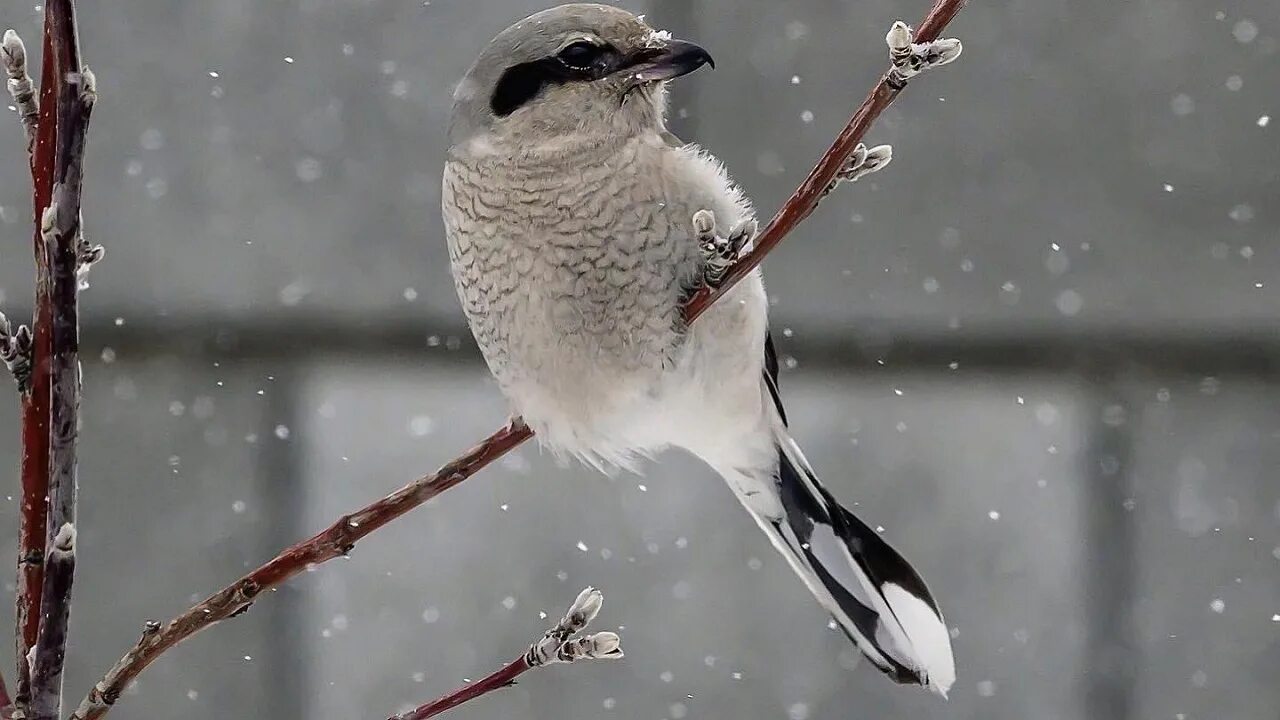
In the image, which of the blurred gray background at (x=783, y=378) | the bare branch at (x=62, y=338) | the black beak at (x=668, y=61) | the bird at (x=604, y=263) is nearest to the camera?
the bare branch at (x=62, y=338)

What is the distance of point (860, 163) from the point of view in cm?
54

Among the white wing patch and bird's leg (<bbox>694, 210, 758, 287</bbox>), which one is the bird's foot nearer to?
bird's leg (<bbox>694, 210, 758, 287</bbox>)

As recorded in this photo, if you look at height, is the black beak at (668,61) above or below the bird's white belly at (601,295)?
above

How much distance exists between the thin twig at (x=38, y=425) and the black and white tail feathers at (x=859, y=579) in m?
0.52

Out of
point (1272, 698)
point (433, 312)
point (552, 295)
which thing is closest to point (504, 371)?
point (552, 295)

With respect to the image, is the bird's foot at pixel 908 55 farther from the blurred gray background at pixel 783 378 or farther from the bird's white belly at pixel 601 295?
the blurred gray background at pixel 783 378

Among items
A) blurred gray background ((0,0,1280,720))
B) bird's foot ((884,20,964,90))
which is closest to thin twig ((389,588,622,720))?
bird's foot ((884,20,964,90))

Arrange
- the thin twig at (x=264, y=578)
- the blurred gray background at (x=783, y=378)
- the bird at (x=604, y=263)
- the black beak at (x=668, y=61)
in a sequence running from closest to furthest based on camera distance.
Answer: the thin twig at (x=264, y=578), the black beak at (x=668, y=61), the bird at (x=604, y=263), the blurred gray background at (x=783, y=378)

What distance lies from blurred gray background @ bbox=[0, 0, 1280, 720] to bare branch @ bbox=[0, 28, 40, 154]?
43.0 inches

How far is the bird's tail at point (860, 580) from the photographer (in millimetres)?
851

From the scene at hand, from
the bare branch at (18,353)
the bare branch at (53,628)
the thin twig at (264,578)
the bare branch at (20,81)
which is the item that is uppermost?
the bare branch at (20,81)

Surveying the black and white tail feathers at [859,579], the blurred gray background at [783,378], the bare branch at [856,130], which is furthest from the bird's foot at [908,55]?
the blurred gray background at [783,378]

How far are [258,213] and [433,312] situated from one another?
251 millimetres

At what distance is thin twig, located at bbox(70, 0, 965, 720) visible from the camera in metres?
0.50
